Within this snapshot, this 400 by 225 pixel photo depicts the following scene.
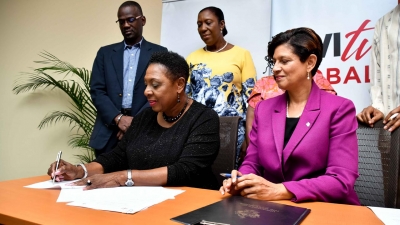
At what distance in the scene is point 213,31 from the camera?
9.27 ft

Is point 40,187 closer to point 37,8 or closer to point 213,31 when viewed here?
point 213,31

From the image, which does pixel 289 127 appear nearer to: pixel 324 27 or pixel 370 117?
pixel 370 117

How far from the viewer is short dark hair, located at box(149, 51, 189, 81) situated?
1868 millimetres

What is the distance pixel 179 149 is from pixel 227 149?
0.39 meters

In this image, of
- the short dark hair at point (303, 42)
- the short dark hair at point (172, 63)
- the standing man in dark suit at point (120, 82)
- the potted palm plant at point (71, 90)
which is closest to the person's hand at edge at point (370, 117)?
the short dark hair at point (303, 42)

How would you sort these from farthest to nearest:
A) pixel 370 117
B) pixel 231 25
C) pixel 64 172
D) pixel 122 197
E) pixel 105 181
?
pixel 231 25
pixel 370 117
pixel 64 172
pixel 105 181
pixel 122 197

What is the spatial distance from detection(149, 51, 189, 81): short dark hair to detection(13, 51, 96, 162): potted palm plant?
2.11 m

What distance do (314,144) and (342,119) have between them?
0.17 m

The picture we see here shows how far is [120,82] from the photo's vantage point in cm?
262

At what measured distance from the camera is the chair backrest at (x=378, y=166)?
1608 millimetres

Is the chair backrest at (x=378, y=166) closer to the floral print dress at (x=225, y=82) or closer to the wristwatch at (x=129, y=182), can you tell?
the floral print dress at (x=225, y=82)

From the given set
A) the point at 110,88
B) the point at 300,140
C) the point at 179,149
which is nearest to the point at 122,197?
the point at 179,149

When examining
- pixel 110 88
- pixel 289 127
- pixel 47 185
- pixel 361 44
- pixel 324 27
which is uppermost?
pixel 324 27

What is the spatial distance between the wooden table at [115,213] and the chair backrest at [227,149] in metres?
0.66
